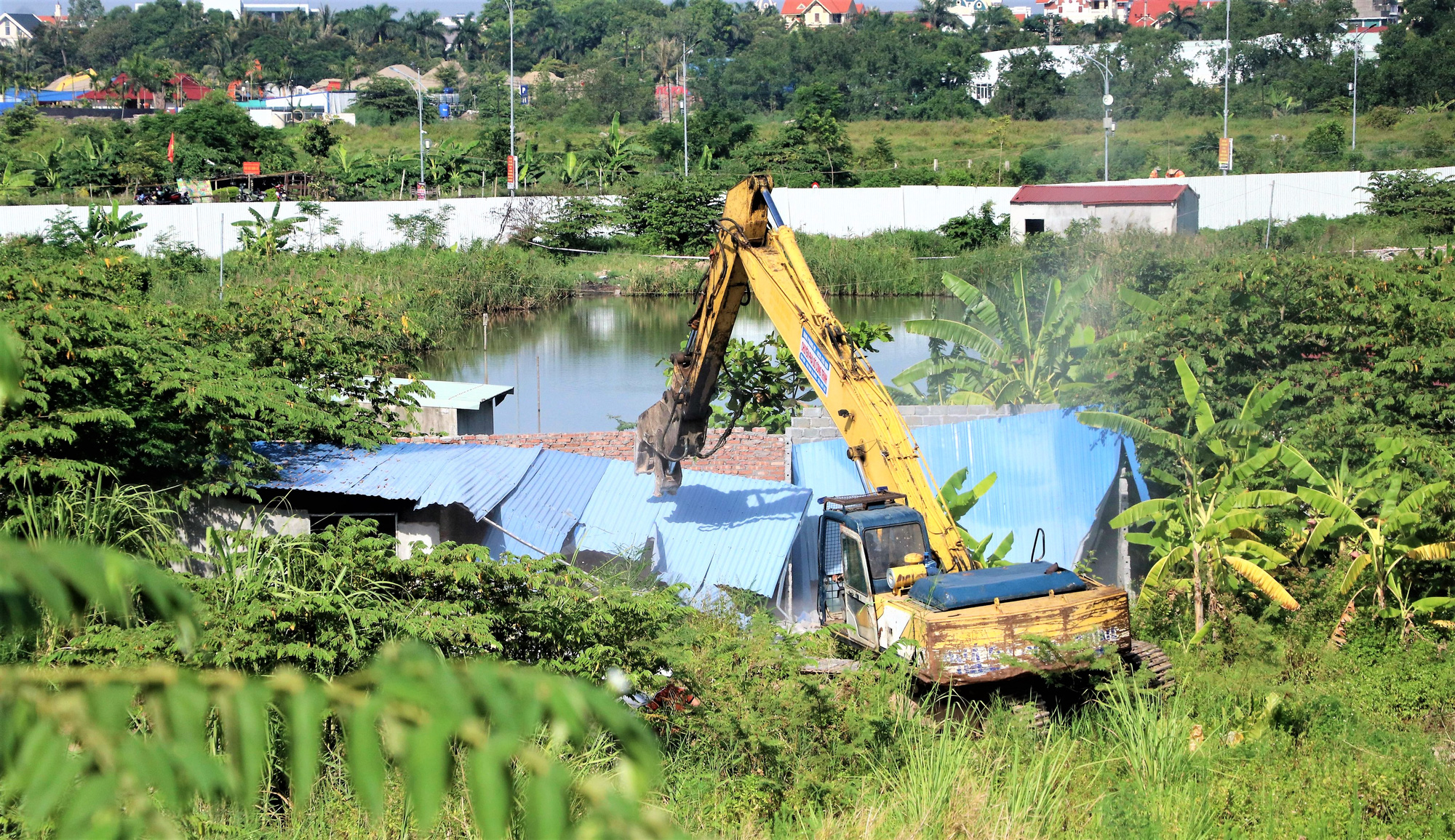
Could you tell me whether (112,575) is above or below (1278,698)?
above

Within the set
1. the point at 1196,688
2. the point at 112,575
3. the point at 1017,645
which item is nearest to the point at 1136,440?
the point at 1196,688

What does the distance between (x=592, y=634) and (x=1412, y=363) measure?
343 inches

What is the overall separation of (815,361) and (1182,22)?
227ft

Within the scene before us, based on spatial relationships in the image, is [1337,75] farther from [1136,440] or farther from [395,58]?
[395,58]

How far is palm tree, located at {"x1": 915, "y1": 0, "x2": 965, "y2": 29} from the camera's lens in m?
97.1

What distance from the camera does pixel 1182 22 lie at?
231ft

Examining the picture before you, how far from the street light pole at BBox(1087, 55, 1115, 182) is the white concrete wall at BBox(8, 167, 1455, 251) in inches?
47.7

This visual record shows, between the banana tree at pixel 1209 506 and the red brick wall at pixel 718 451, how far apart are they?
3.08m

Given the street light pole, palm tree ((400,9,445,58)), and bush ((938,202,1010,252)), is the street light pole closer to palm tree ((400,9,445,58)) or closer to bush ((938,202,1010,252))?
bush ((938,202,1010,252))

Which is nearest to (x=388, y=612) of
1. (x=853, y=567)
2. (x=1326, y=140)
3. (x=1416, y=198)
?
(x=853, y=567)

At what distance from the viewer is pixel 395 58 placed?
320 feet

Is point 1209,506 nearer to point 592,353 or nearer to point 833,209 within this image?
point 592,353

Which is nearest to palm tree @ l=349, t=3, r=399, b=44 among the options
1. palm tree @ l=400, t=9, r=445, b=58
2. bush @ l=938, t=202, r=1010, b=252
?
palm tree @ l=400, t=9, r=445, b=58

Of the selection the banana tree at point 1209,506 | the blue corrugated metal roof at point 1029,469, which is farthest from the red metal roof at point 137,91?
the banana tree at point 1209,506
